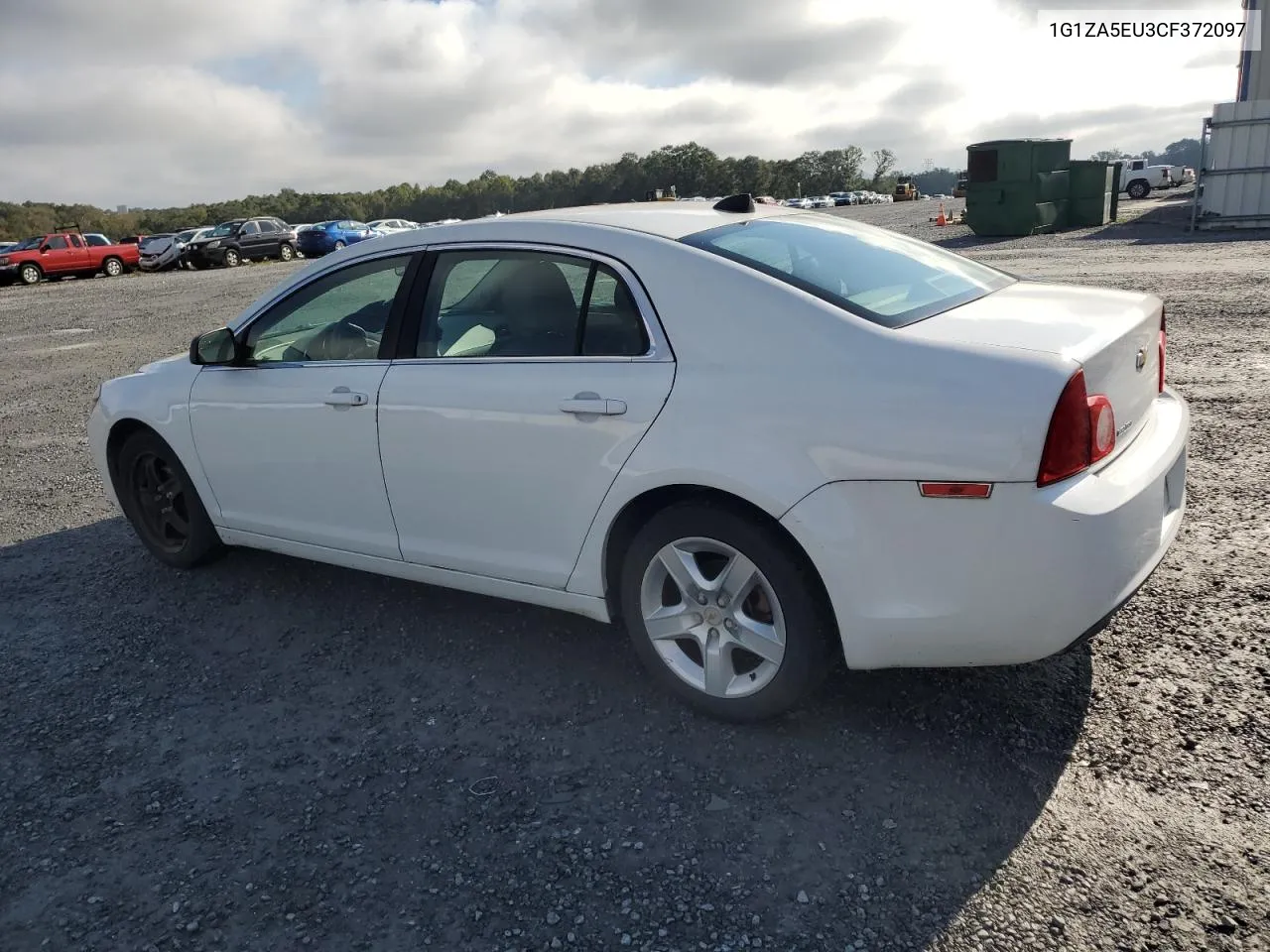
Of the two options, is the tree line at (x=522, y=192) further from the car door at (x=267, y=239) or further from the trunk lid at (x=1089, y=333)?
the trunk lid at (x=1089, y=333)

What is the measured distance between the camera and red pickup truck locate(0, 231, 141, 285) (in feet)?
101

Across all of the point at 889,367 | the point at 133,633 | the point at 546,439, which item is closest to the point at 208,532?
the point at 133,633

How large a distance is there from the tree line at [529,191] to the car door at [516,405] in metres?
86.4

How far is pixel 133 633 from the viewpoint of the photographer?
4195 millimetres

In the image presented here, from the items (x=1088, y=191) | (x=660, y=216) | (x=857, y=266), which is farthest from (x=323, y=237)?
(x=857, y=266)

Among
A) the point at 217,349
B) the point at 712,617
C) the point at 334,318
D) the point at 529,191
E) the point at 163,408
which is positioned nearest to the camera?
the point at 712,617

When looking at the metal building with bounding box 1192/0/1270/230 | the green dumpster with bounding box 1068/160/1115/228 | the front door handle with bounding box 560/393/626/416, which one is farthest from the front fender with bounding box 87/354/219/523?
the green dumpster with bounding box 1068/160/1115/228

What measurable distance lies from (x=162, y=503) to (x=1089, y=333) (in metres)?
4.22

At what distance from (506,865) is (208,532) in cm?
275

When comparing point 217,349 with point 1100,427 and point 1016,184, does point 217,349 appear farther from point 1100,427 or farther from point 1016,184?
point 1016,184

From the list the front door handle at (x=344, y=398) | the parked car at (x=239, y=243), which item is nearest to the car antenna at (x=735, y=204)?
the front door handle at (x=344, y=398)

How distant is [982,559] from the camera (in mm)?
2545

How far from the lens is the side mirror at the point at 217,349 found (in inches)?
165

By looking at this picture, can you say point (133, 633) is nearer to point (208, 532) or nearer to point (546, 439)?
point (208, 532)
